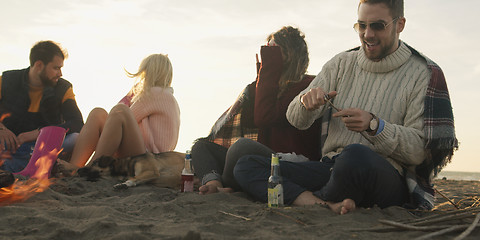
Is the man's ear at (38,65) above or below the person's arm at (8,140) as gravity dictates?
above

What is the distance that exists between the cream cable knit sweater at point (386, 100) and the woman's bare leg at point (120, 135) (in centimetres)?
209

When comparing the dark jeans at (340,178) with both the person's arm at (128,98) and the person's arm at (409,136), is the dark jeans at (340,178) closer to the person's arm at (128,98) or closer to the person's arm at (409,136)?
the person's arm at (409,136)

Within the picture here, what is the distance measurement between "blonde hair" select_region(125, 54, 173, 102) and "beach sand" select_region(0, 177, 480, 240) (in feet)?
7.00

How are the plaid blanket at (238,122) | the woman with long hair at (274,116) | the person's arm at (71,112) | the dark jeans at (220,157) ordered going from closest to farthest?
the dark jeans at (220,157) → the woman with long hair at (274,116) → the plaid blanket at (238,122) → the person's arm at (71,112)

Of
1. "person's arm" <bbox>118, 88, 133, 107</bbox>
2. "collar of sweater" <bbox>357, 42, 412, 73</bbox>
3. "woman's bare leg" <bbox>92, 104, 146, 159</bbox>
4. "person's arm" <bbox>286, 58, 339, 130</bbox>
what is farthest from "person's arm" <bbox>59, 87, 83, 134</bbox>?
"collar of sweater" <bbox>357, 42, 412, 73</bbox>

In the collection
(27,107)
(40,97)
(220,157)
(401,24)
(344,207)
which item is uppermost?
(401,24)

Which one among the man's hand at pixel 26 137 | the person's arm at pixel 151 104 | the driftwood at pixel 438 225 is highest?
the person's arm at pixel 151 104

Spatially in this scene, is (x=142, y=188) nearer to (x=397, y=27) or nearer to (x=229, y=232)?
(x=229, y=232)

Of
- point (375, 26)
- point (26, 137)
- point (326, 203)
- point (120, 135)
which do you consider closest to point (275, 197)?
point (326, 203)

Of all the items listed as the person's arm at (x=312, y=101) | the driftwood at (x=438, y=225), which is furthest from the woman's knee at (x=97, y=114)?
the driftwood at (x=438, y=225)

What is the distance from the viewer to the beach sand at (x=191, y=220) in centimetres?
233

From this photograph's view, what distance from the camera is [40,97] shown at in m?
5.64

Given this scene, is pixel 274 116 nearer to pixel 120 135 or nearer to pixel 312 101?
pixel 312 101

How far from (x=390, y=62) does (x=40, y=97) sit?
426 centimetres
